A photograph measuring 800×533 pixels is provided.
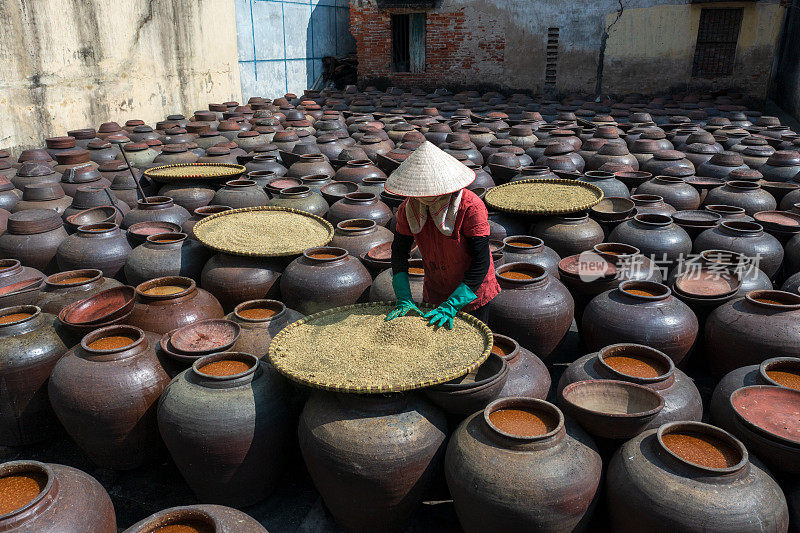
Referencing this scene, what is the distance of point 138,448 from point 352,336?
5.28 feet

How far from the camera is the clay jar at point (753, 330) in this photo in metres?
3.85

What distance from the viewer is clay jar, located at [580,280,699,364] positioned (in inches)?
158

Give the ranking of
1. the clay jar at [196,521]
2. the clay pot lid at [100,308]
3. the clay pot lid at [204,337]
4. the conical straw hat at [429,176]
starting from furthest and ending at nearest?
1. the clay pot lid at [100,308]
2. the clay pot lid at [204,337]
3. the conical straw hat at [429,176]
4. the clay jar at [196,521]

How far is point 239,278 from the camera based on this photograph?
480cm

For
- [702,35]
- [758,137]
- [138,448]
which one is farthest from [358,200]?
[702,35]

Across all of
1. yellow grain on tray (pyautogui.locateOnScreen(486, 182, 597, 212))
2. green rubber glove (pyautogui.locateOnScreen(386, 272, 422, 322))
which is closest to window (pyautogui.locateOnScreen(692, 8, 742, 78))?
yellow grain on tray (pyautogui.locateOnScreen(486, 182, 597, 212))

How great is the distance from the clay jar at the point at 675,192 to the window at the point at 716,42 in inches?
388

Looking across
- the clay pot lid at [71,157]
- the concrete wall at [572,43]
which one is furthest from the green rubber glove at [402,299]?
the concrete wall at [572,43]

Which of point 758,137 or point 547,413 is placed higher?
point 758,137

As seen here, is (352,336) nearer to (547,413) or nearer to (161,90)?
(547,413)

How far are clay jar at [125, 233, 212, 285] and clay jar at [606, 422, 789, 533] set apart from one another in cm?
379

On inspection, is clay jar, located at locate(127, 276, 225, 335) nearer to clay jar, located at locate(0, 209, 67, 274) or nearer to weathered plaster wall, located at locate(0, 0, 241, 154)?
clay jar, located at locate(0, 209, 67, 274)

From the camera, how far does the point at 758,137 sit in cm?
908

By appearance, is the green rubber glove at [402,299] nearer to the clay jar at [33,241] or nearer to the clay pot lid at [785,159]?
the clay jar at [33,241]
